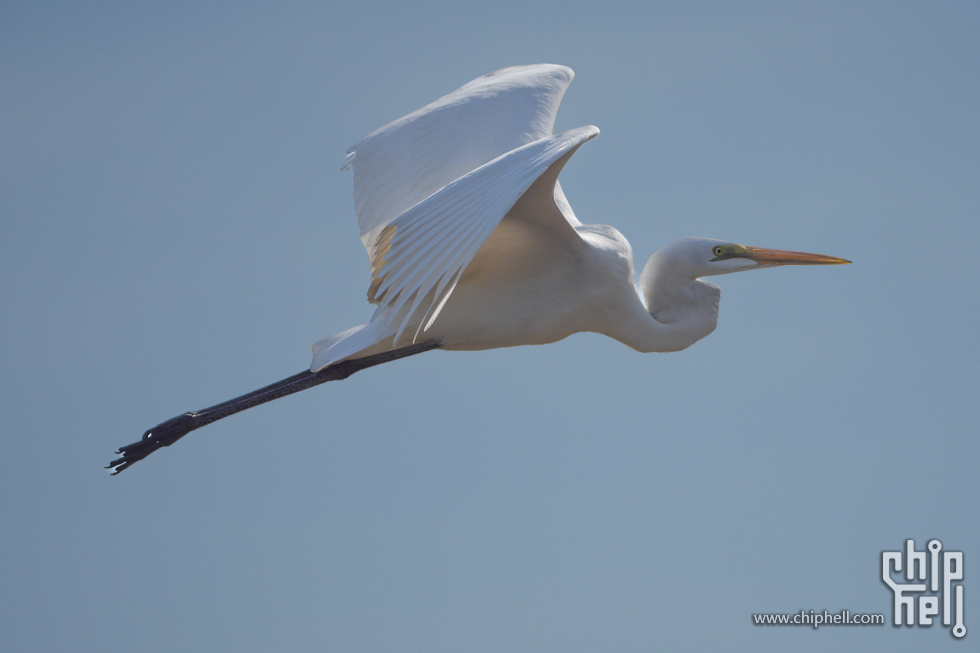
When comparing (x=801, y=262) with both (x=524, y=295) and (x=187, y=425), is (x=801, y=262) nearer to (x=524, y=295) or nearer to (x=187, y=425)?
(x=524, y=295)

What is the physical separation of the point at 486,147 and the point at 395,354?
1.73 m

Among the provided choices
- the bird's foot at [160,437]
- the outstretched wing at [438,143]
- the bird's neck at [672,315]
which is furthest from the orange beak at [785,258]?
the bird's foot at [160,437]

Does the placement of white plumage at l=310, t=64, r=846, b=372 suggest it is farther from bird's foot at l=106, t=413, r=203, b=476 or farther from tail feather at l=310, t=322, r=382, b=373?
bird's foot at l=106, t=413, r=203, b=476

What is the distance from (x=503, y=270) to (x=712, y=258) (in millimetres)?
1818

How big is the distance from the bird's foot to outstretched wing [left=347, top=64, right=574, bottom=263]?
1.92 m

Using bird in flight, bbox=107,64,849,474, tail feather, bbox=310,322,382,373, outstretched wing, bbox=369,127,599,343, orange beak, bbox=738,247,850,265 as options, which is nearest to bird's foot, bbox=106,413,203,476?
bird in flight, bbox=107,64,849,474

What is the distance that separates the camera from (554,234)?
8062 millimetres

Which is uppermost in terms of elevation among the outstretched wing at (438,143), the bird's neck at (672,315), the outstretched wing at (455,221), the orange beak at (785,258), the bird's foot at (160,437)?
the outstretched wing at (438,143)

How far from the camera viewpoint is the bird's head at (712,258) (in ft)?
29.9

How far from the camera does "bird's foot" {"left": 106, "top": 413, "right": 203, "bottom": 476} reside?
8.92m

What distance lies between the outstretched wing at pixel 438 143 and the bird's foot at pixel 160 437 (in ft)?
6.29

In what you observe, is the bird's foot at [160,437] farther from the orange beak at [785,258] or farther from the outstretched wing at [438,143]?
the orange beak at [785,258]

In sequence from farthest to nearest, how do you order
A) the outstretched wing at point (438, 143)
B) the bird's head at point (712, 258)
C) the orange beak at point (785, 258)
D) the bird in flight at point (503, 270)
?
the orange beak at point (785, 258) < the bird's head at point (712, 258) < the outstretched wing at point (438, 143) < the bird in flight at point (503, 270)

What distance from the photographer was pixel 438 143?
29.4 feet
